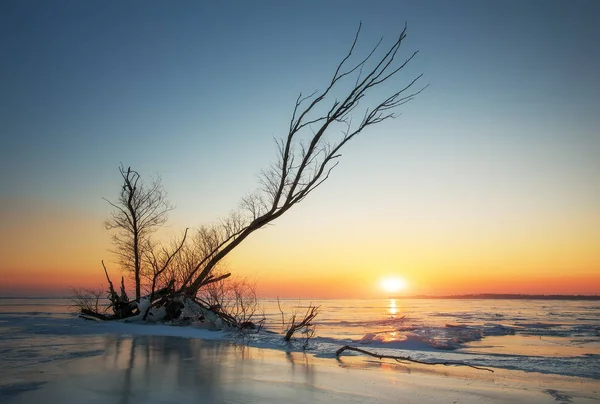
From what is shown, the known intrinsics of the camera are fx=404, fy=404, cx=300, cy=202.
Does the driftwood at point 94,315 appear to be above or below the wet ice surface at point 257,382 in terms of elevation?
above

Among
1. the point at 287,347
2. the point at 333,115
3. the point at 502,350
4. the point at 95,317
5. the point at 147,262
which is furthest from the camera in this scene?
the point at 147,262

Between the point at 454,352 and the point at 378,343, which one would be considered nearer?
the point at 454,352

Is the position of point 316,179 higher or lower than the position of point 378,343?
higher

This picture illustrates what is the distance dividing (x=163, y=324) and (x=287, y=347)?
23.2ft

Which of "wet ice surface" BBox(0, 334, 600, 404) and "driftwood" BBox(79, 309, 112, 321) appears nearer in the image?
"wet ice surface" BBox(0, 334, 600, 404)

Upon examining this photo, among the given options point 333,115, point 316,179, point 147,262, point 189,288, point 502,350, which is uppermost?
point 333,115

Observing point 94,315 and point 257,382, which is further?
point 94,315

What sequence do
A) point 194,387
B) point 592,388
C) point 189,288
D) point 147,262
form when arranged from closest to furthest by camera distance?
1. point 194,387
2. point 592,388
3. point 189,288
4. point 147,262

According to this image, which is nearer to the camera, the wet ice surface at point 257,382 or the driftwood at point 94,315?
the wet ice surface at point 257,382

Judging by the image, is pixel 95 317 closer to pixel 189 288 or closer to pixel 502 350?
pixel 189 288

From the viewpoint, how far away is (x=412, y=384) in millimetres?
5477

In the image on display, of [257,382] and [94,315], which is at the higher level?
[94,315]

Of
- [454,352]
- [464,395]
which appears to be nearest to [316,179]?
[454,352]

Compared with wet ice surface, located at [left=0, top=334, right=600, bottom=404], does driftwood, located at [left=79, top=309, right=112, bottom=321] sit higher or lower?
higher
